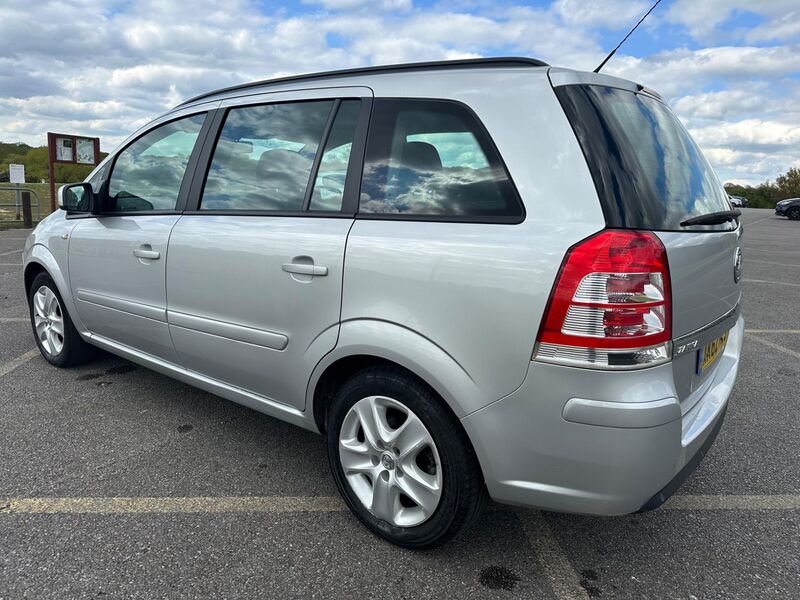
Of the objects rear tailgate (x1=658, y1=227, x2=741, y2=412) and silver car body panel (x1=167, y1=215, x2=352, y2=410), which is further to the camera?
silver car body panel (x1=167, y1=215, x2=352, y2=410)

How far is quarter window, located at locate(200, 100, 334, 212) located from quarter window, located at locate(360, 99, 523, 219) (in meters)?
0.36

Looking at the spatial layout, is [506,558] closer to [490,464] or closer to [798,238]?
[490,464]

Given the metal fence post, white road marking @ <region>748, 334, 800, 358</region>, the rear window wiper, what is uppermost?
the rear window wiper

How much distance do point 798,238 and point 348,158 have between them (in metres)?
18.7

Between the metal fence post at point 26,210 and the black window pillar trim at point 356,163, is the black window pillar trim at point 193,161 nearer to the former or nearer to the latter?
the black window pillar trim at point 356,163

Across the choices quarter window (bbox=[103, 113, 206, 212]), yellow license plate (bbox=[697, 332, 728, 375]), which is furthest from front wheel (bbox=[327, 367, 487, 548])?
quarter window (bbox=[103, 113, 206, 212])

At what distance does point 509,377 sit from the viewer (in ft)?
5.76

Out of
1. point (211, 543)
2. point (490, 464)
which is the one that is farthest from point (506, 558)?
point (211, 543)

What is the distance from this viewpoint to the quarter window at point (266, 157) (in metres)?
2.46

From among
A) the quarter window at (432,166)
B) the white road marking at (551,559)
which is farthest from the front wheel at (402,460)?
the quarter window at (432,166)

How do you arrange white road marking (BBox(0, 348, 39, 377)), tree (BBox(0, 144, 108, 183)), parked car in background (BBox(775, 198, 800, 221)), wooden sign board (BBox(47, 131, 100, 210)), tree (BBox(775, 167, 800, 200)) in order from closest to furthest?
1. white road marking (BBox(0, 348, 39, 377))
2. wooden sign board (BBox(47, 131, 100, 210))
3. parked car in background (BBox(775, 198, 800, 221))
4. tree (BBox(0, 144, 108, 183))
5. tree (BBox(775, 167, 800, 200))

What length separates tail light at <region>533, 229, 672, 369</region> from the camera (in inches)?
64.5

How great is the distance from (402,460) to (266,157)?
1.51 meters

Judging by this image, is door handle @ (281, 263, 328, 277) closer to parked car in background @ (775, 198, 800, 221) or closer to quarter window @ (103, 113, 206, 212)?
quarter window @ (103, 113, 206, 212)
